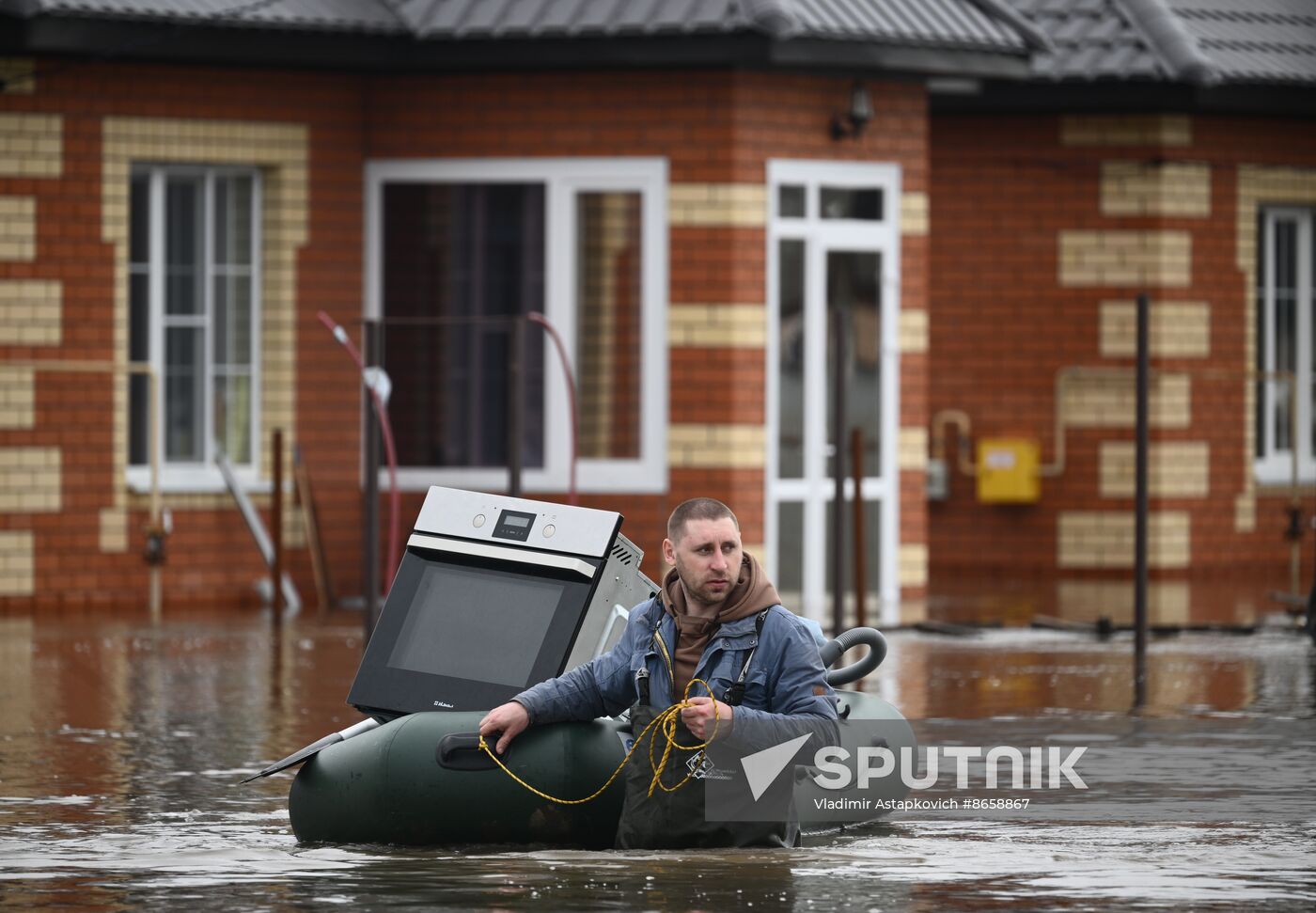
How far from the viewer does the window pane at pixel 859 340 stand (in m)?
20.0

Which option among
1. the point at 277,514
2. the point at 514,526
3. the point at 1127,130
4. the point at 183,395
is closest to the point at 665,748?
the point at 514,526

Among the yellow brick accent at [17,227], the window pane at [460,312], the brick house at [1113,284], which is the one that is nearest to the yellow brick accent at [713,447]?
the window pane at [460,312]

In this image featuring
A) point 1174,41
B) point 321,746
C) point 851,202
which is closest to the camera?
point 321,746

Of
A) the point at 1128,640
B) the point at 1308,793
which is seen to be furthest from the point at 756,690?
the point at 1128,640

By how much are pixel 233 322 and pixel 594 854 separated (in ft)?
37.6

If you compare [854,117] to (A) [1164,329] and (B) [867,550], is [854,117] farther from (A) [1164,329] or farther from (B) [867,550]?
(A) [1164,329]

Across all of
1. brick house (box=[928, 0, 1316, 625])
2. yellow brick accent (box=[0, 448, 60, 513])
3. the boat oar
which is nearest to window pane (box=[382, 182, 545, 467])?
yellow brick accent (box=[0, 448, 60, 513])

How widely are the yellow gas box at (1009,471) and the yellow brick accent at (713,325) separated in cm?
450

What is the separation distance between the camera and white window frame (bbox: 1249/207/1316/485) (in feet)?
78.8

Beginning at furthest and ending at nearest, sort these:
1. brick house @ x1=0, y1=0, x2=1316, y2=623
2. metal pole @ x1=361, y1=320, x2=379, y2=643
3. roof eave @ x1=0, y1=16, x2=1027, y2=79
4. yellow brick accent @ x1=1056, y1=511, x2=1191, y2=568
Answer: yellow brick accent @ x1=1056, y1=511, x2=1191, y2=568, brick house @ x1=0, y1=0, x2=1316, y2=623, roof eave @ x1=0, y1=16, x2=1027, y2=79, metal pole @ x1=361, y1=320, x2=379, y2=643

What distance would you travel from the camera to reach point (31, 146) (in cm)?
1870

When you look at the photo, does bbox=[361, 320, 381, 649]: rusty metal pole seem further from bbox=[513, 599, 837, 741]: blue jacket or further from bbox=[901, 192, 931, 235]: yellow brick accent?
bbox=[513, 599, 837, 741]: blue jacket

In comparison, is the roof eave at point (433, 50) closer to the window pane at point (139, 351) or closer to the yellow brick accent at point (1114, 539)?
the window pane at point (139, 351)

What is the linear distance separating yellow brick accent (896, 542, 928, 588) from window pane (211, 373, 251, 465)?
4.84 meters
